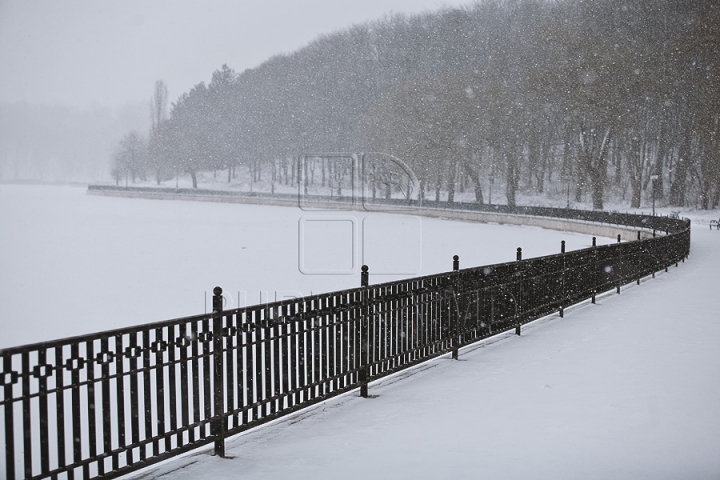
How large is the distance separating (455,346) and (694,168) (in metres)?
55.7

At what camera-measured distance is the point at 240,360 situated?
20.3ft

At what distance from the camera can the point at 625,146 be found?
209 feet

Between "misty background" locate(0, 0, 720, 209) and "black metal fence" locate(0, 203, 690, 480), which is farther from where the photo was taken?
"misty background" locate(0, 0, 720, 209)

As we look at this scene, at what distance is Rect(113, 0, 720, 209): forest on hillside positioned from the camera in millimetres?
56344

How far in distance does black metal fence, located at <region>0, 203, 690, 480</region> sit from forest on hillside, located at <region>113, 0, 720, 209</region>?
131ft

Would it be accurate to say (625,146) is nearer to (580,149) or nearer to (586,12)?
(580,149)

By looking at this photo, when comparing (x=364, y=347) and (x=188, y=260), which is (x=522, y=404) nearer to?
(x=364, y=347)

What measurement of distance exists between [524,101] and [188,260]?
1693 inches

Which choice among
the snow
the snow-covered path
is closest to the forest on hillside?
the snow

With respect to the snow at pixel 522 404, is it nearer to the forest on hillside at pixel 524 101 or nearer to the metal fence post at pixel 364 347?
the metal fence post at pixel 364 347

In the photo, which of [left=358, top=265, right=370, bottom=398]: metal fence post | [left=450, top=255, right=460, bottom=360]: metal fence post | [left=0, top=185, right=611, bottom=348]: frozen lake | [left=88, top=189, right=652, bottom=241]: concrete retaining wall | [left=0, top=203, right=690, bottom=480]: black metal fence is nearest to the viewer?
[left=0, top=203, right=690, bottom=480]: black metal fence

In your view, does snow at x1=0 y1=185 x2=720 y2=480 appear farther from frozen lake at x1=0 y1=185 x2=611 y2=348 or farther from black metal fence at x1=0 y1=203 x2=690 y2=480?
black metal fence at x1=0 y1=203 x2=690 y2=480

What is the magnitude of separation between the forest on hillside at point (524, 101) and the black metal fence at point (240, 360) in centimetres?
3989

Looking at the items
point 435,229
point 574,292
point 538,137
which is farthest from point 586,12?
point 574,292
